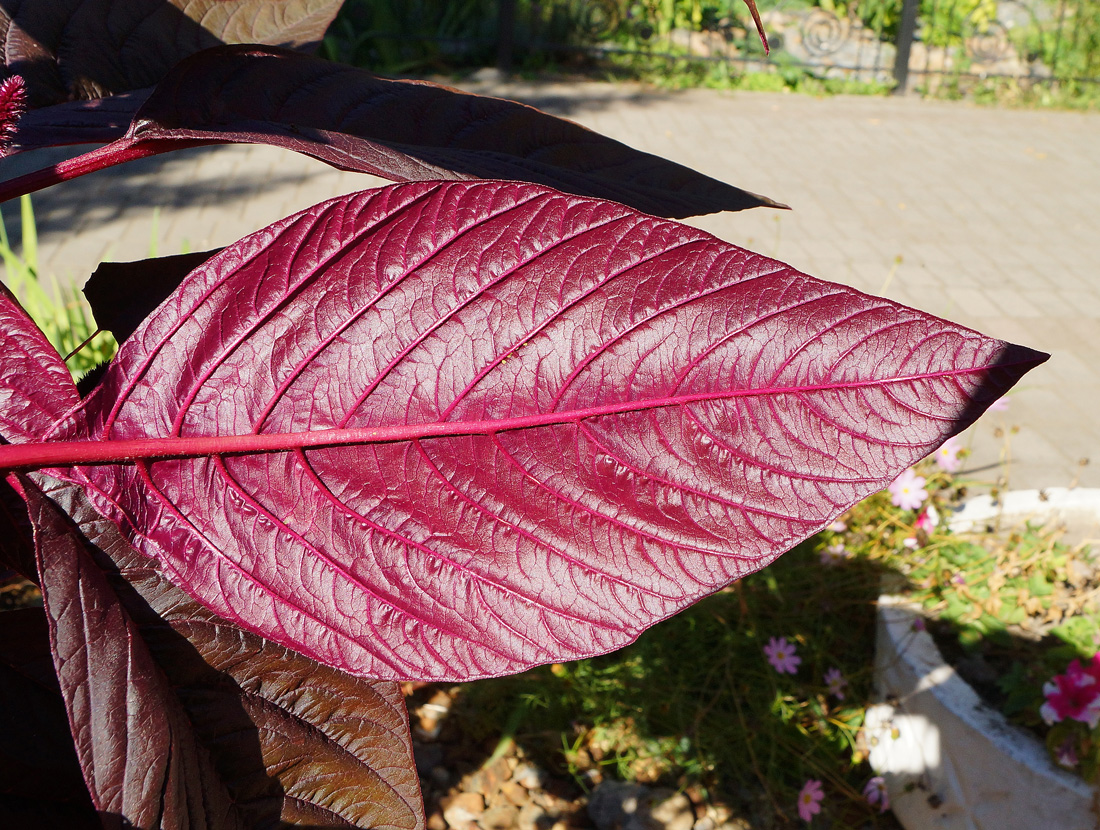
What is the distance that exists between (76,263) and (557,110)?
3988 millimetres

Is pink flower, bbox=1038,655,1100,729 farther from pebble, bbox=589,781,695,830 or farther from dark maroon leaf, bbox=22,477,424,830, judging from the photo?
dark maroon leaf, bbox=22,477,424,830

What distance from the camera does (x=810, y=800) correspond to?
6.69ft

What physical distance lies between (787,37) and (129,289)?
989 cm

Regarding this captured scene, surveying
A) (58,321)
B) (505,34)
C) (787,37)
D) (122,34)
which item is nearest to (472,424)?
(122,34)

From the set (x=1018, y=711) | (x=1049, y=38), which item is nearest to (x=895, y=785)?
(x=1018, y=711)

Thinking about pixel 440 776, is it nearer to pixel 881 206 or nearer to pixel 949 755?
pixel 949 755

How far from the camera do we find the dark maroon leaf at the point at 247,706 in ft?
1.52

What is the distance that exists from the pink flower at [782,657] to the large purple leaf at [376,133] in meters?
1.82

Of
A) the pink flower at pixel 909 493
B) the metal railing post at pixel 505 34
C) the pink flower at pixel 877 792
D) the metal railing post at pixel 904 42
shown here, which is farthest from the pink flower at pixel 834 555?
the metal railing post at pixel 904 42

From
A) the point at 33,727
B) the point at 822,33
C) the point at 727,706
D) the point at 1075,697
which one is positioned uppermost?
the point at 822,33

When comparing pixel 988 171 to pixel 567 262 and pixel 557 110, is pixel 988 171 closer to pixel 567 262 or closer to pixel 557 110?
pixel 557 110

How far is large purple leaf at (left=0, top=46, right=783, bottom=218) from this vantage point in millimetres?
515

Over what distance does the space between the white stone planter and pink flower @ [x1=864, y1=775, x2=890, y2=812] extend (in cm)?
2

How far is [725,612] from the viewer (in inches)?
99.2
